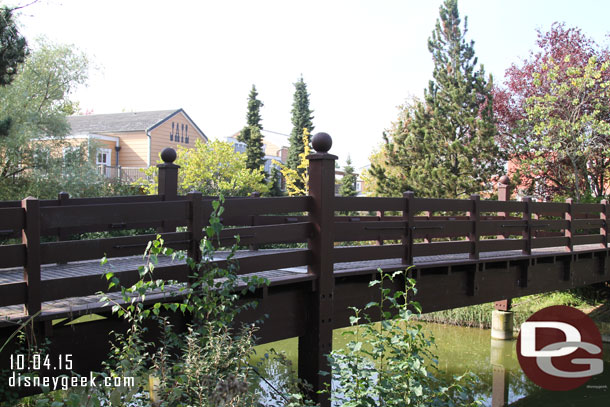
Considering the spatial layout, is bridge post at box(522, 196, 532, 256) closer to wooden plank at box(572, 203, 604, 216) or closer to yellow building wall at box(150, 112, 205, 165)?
wooden plank at box(572, 203, 604, 216)

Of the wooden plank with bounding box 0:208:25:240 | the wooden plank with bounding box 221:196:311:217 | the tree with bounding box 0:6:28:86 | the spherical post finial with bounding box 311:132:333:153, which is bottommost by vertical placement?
the wooden plank with bounding box 0:208:25:240

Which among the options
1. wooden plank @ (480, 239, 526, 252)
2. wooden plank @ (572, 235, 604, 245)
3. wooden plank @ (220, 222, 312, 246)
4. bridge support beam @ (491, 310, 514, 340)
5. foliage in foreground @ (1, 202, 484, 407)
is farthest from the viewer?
bridge support beam @ (491, 310, 514, 340)

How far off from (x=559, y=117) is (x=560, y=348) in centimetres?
1092

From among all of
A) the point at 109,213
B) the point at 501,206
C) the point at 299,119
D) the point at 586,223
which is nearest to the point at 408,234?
the point at 501,206

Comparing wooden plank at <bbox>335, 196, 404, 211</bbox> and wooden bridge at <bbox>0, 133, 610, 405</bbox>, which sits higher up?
wooden plank at <bbox>335, 196, 404, 211</bbox>

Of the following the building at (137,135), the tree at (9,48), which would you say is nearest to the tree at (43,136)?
the tree at (9,48)

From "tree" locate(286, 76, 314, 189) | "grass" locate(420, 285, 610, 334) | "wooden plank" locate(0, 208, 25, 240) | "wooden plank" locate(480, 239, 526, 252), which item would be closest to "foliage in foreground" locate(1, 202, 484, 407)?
"wooden plank" locate(0, 208, 25, 240)

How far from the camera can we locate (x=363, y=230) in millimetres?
6488

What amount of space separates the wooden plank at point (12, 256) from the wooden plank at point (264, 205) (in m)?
1.71

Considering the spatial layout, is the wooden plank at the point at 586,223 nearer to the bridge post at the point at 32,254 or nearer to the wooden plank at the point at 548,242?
the wooden plank at the point at 548,242

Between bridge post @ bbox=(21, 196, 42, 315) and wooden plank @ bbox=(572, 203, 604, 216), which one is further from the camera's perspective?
wooden plank @ bbox=(572, 203, 604, 216)

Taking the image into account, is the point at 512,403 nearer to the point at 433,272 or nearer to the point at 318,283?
the point at 433,272

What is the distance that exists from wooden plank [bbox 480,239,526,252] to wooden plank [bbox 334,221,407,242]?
2331mm

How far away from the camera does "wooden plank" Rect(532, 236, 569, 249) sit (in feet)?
32.6
